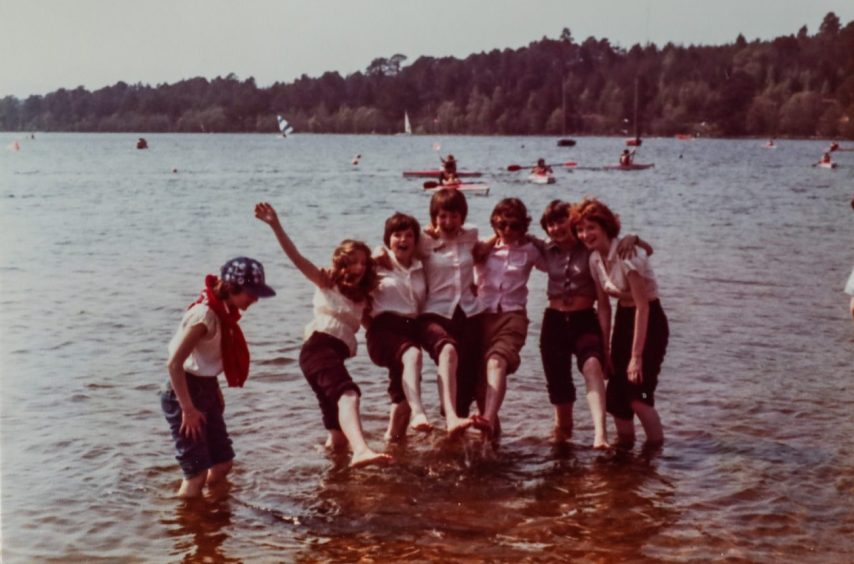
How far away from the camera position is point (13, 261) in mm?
21453

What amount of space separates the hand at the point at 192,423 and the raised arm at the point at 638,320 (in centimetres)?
321

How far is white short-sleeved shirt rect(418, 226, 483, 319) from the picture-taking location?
25.6ft

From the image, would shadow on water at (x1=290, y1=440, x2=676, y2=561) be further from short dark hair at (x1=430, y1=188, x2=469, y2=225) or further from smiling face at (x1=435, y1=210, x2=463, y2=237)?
short dark hair at (x1=430, y1=188, x2=469, y2=225)

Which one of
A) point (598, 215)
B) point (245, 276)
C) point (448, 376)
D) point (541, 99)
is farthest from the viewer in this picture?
point (541, 99)

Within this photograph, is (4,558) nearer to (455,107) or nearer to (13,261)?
(13,261)

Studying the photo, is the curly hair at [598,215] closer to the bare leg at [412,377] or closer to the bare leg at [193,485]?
the bare leg at [412,377]

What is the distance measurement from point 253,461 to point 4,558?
2.22 metres

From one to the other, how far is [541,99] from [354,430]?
185864 mm

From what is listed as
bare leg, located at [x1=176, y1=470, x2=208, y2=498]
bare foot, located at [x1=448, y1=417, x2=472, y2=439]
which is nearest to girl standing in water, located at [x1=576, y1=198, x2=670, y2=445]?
bare foot, located at [x1=448, y1=417, x2=472, y2=439]

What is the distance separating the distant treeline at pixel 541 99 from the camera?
5167 inches

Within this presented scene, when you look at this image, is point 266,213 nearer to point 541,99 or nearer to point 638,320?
point 638,320

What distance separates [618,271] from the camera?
7.54 meters

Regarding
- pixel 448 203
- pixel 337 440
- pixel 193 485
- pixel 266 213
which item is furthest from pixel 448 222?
pixel 193 485

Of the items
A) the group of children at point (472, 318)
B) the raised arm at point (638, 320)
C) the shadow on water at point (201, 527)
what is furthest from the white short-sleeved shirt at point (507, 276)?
the shadow on water at point (201, 527)
